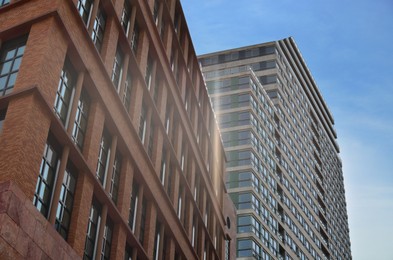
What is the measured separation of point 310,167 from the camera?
91.9 metres

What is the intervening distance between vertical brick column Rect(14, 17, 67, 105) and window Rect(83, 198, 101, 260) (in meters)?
5.11

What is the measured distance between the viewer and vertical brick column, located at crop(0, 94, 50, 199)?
18.6 m

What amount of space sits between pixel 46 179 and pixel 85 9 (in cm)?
856

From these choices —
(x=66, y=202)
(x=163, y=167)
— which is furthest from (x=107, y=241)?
(x=163, y=167)

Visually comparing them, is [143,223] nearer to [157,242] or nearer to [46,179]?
[157,242]

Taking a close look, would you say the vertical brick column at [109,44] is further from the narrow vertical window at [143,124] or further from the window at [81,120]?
the narrow vertical window at [143,124]

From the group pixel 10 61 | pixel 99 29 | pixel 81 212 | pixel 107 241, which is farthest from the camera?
pixel 99 29

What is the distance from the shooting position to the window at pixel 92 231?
23.2m

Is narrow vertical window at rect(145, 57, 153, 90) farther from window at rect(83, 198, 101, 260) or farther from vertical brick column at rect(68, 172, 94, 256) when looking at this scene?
vertical brick column at rect(68, 172, 94, 256)

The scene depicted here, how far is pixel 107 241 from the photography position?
81.8 feet

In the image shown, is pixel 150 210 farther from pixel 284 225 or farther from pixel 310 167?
pixel 310 167

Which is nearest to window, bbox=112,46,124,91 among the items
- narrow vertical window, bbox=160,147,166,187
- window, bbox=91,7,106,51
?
window, bbox=91,7,106,51

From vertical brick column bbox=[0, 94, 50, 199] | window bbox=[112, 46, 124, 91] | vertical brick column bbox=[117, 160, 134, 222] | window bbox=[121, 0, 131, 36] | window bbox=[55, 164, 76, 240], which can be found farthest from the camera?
window bbox=[121, 0, 131, 36]

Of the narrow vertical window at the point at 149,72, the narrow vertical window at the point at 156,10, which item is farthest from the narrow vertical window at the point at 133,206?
the narrow vertical window at the point at 156,10
